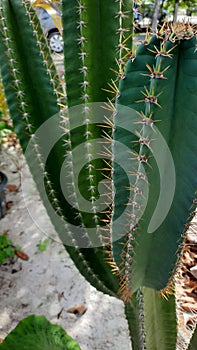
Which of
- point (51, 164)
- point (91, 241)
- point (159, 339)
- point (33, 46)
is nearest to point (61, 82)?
point (33, 46)

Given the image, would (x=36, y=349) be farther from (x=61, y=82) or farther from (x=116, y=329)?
(x=61, y=82)

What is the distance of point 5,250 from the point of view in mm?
2361

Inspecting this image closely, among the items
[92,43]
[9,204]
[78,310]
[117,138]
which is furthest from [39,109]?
[9,204]

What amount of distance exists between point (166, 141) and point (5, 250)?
1.84 m

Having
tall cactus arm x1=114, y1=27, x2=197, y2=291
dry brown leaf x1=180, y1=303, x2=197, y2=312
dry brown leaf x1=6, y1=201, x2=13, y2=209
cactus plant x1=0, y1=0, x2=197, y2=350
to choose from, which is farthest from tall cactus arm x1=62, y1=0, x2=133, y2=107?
dry brown leaf x1=6, y1=201, x2=13, y2=209

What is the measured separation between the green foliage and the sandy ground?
0.53 meters

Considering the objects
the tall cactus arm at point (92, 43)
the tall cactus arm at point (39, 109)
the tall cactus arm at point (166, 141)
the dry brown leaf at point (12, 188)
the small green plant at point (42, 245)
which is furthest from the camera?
the dry brown leaf at point (12, 188)

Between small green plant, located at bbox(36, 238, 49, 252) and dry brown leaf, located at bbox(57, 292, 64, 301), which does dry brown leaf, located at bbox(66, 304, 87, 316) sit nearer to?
dry brown leaf, located at bbox(57, 292, 64, 301)

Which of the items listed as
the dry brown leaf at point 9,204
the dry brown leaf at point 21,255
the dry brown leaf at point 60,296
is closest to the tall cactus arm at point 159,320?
the dry brown leaf at point 60,296

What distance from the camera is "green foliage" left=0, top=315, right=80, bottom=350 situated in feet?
4.23

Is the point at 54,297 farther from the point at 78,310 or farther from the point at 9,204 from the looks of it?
the point at 9,204

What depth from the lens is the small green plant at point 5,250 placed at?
2.31m

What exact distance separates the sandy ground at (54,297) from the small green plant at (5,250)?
5 cm

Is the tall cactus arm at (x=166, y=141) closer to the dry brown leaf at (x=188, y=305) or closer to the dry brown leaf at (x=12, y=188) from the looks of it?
the dry brown leaf at (x=188, y=305)
